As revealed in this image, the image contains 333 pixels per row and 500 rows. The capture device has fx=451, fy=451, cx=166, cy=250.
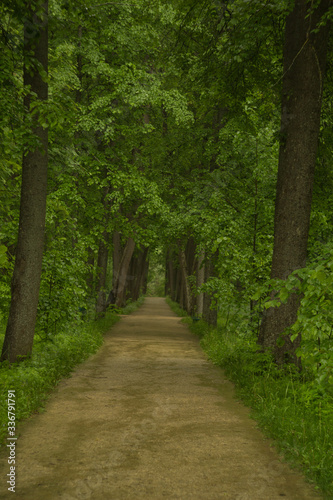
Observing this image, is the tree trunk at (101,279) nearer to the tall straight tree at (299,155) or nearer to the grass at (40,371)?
the grass at (40,371)

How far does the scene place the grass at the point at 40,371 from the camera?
247 inches

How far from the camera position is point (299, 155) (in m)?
7.85

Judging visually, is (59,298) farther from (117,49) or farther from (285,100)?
(117,49)

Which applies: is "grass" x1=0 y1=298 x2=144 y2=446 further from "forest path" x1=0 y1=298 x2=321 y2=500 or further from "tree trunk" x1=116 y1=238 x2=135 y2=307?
"tree trunk" x1=116 y1=238 x2=135 y2=307

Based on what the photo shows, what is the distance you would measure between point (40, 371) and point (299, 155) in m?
5.88

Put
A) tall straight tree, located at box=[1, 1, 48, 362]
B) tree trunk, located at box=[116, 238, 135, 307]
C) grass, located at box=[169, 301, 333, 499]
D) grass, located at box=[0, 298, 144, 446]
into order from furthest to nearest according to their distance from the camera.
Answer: tree trunk, located at box=[116, 238, 135, 307]
tall straight tree, located at box=[1, 1, 48, 362]
grass, located at box=[0, 298, 144, 446]
grass, located at box=[169, 301, 333, 499]

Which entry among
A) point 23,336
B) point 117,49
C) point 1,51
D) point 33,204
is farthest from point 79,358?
point 117,49

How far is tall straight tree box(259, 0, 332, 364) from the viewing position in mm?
7820

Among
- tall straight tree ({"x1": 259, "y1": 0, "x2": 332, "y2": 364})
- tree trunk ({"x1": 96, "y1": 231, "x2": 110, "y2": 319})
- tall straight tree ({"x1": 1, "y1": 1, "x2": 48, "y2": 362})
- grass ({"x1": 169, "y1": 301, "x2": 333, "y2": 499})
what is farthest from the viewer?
tree trunk ({"x1": 96, "y1": 231, "x2": 110, "y2": 319})

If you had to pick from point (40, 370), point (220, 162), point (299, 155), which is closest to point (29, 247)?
point (40, 370)

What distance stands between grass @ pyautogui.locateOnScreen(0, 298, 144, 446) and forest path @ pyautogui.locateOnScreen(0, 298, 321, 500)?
8.0 inches

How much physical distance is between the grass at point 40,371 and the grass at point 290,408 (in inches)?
128

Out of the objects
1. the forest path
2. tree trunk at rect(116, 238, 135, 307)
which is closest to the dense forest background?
the forest path

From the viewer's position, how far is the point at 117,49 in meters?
16.2
